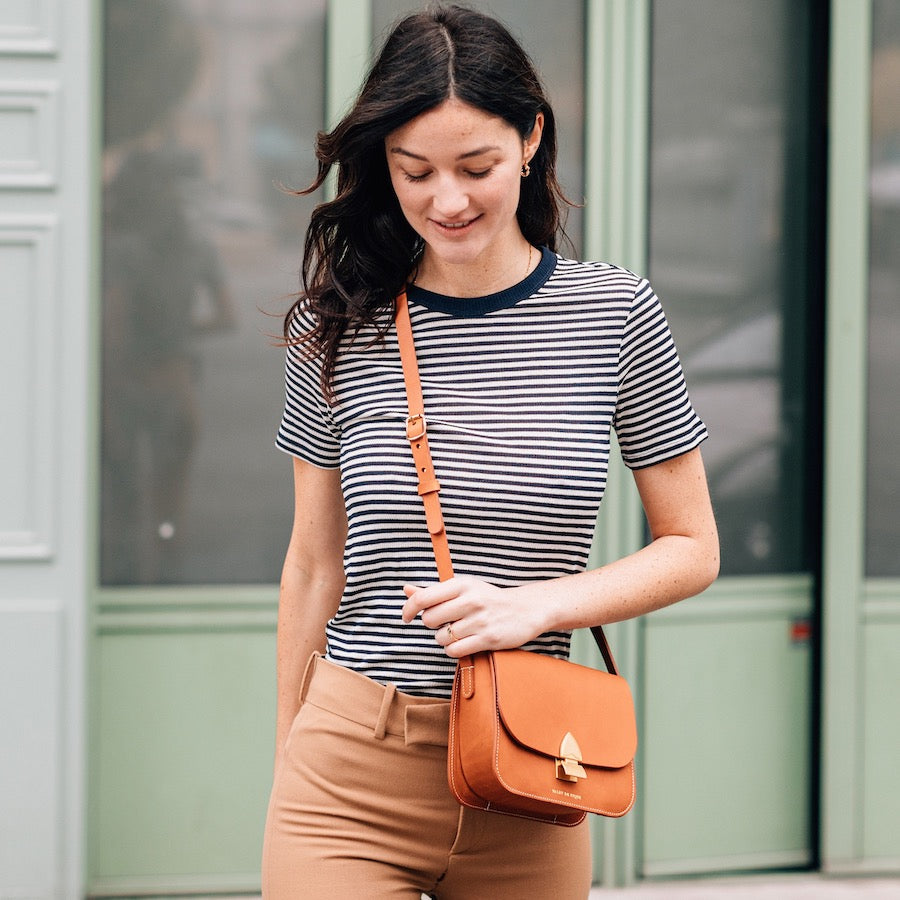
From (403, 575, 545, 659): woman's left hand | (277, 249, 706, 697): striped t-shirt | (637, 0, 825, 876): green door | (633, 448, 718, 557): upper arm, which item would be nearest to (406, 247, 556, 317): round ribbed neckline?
(277, 249, 706, 697): striped t-shirt

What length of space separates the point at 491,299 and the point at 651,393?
25cm

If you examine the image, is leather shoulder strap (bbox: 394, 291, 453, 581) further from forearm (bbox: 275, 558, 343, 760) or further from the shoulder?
forearm (bbox: 275, 558, 343, 760)

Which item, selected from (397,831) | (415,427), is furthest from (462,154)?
(397,831)

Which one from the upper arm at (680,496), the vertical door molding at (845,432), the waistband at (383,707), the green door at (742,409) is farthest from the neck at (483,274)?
the vertical door molding at (845,432)

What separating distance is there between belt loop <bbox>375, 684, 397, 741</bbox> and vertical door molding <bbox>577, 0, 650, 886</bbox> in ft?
7.64

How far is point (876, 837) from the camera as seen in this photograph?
13.7 ft

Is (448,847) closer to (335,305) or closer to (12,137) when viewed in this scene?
(335,305)

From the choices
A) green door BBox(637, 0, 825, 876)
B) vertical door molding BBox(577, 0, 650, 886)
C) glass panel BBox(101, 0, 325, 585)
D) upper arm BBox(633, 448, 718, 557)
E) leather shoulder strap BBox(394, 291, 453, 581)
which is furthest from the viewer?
green door BBox(637, 0, 825, 876)

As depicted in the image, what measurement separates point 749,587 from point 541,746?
108 inches

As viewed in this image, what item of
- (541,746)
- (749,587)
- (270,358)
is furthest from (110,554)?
(541,746)

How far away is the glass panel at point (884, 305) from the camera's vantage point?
4129 millimetres

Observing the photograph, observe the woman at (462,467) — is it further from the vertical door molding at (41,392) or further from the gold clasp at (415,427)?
the vertical door molding at (41,392)

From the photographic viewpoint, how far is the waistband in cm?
169

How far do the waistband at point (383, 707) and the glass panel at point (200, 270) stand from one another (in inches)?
87.6
